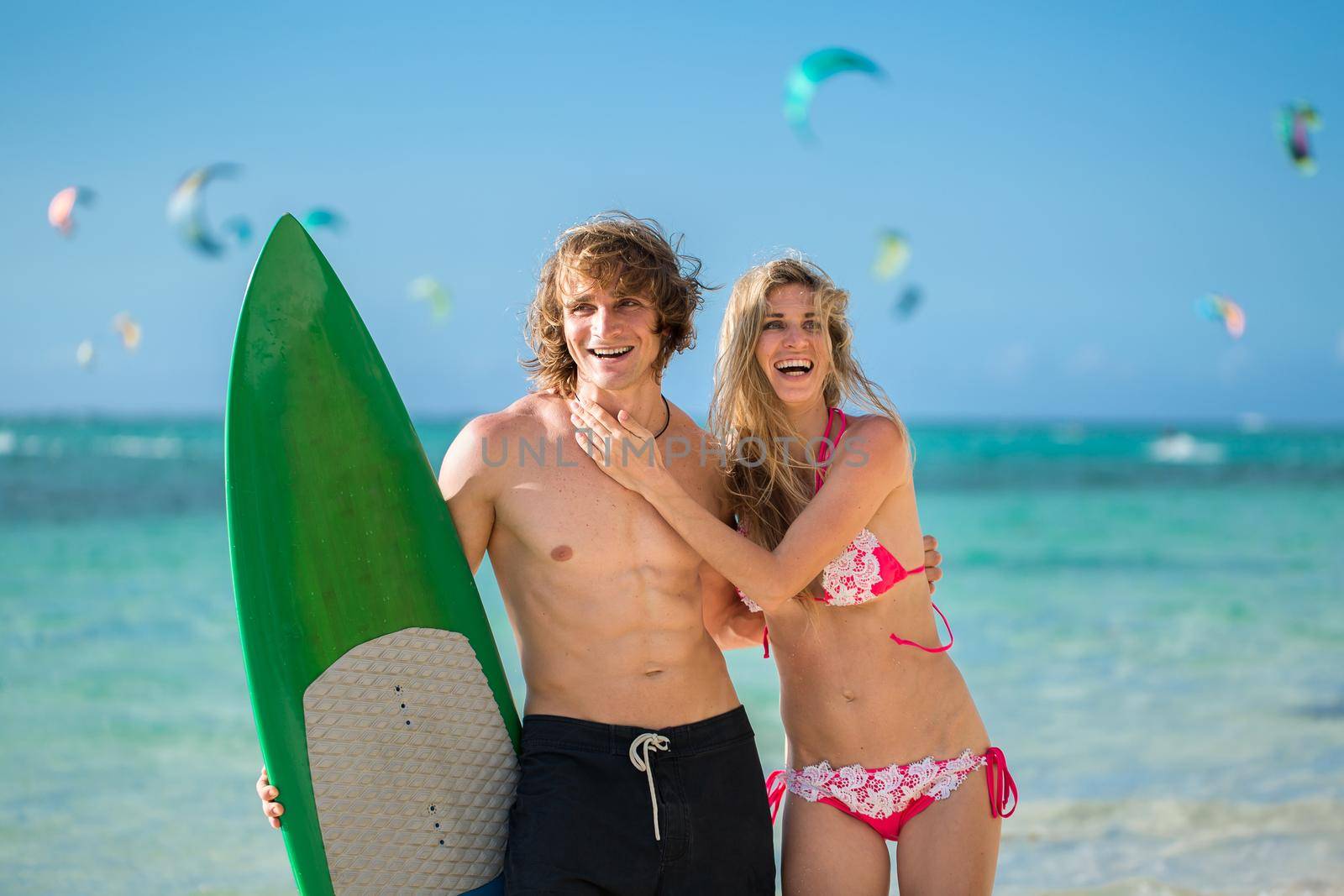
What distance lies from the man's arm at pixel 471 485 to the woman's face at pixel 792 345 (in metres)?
0.63

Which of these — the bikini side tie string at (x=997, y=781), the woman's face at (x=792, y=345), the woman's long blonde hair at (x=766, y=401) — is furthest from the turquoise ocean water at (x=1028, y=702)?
the woman's face at (x=792, y=345)

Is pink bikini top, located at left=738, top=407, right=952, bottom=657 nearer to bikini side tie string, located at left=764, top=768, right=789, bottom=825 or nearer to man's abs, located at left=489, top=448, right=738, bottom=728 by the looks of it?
man's abs, located at left=489, top=448, right=738, bottom=728

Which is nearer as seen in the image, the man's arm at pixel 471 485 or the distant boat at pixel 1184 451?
the man's arm at pixel 471 485

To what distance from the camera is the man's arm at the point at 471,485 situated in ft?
8.12

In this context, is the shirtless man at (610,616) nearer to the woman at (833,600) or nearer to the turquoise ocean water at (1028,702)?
the woman at (833,600)

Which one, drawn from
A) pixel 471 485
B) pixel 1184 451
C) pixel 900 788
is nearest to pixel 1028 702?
pixel 900 788

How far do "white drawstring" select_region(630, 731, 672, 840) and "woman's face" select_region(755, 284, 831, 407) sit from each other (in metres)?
0.81

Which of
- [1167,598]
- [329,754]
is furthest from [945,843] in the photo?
[1167,598]

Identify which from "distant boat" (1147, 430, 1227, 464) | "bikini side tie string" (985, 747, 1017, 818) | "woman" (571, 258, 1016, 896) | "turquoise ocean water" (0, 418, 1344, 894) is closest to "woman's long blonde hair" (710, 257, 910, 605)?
"woman" (571, 258, 1016, 896)

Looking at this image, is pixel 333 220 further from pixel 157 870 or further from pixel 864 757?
pixel 864 757

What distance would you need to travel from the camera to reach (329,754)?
2.46 metres

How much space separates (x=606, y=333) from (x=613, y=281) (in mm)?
121

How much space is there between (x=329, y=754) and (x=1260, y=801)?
3.98 m

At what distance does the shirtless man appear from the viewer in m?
2.22
